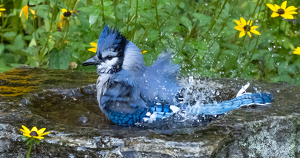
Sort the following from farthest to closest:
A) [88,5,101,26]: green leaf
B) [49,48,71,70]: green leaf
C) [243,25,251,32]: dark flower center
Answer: [49,48,71,70]: green leaf
[243,25,251,32]: dark flower center
[88,5,101,26]: green leaf

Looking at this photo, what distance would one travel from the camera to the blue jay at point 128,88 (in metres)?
1.91

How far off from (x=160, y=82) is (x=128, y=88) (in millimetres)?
212

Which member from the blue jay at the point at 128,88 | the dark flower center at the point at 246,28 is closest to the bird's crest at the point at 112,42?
the blue jay at the point at 128,88

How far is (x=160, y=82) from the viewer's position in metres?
2.00

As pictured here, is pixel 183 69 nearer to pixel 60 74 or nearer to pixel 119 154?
pixel 60 74

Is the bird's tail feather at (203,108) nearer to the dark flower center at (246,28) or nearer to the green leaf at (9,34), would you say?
the dark flower center at (246,28)

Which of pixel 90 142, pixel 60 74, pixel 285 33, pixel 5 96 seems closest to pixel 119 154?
pixel 90 142

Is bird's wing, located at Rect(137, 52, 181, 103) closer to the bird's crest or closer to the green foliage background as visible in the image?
the bird's crest

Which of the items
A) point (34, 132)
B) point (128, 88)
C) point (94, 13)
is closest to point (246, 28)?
point (94, 13)

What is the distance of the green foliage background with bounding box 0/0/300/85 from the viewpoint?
2928 mm

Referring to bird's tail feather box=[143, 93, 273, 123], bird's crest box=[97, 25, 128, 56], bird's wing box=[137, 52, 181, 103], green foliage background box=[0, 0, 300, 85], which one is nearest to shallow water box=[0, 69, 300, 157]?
bird's tail feather box=[143, 93, 273, 123]

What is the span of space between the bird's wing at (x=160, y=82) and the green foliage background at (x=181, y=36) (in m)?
0.75

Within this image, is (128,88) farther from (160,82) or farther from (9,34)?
(9,34)

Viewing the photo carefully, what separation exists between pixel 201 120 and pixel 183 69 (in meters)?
1.28
